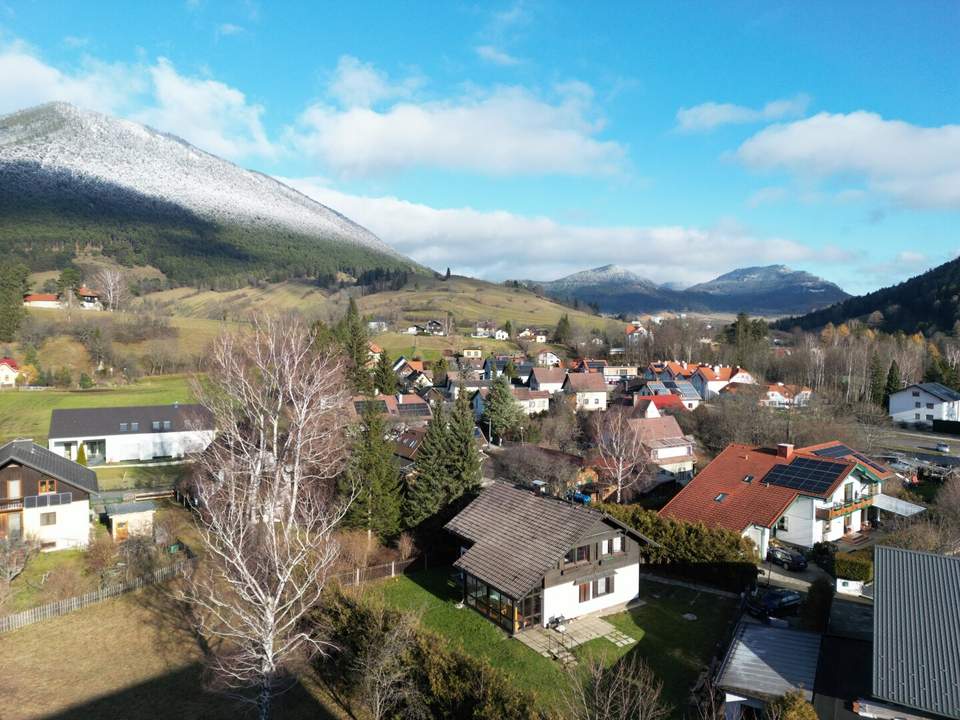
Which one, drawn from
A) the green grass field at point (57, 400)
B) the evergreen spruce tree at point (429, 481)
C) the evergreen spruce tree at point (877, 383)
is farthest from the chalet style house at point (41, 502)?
the evergreen spruce tree at point (877, 383)

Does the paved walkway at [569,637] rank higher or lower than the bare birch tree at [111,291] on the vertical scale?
lower

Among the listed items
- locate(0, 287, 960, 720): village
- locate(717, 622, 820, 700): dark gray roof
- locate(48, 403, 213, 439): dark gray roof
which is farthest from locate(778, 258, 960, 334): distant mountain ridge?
locate(48, 403, 213, 439): dark gray roof

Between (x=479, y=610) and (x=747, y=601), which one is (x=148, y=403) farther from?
(x=747, y=601)

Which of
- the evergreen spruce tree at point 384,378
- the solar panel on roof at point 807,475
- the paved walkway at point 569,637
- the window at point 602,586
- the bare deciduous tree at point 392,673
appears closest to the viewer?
the bare deciduous tree at point 392,673

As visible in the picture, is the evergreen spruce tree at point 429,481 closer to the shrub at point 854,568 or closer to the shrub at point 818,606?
→ the shrub at point 818,606

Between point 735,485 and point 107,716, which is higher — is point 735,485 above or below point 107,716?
above

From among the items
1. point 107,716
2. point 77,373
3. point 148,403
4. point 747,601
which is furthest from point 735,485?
point 77,373

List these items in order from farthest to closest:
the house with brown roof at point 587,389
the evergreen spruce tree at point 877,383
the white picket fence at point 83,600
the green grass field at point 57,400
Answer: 1. the evergreen spruce tree at point 877,383
2. the house with brown roof at point 587,389
3. the green grass field at point 57,400
4. the white picket fence at point 83,600

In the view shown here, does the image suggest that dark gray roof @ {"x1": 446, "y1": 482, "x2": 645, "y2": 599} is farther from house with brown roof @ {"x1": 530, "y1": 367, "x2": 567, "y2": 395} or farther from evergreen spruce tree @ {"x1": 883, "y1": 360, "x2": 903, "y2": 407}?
evergreen spruce tree @ {"x1": 883, "y1": 360, "x2": 903, "y2": 407}
